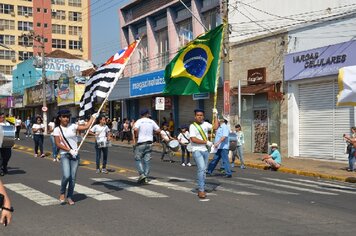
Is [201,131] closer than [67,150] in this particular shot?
No

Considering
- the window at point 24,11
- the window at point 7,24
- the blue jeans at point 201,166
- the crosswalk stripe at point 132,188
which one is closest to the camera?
the blue jeans at point 201,166

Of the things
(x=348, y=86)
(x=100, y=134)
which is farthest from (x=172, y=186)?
(x=348, y=86)

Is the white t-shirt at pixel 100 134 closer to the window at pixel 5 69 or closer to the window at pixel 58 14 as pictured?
the window at pixel 5 69

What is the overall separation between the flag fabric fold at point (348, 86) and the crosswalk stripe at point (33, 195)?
643 centimetres

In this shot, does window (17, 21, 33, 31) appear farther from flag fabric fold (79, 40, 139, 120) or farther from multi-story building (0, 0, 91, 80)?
flag fabric fold (79, 40, 139, 120)

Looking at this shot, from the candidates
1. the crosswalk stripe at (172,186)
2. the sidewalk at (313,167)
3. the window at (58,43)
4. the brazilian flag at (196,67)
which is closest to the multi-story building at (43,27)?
the window at (58,43)

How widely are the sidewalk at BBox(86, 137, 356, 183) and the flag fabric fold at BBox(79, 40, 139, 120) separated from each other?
7.92 m

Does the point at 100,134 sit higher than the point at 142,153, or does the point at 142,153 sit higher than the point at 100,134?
the point at 100,134

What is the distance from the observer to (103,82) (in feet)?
37.2

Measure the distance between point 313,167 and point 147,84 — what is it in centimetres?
1701

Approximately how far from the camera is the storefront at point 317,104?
65.0ft

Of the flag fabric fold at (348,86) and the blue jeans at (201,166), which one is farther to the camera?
the flag fabric fold at (348,86)

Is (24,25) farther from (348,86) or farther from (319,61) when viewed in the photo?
(348,86)

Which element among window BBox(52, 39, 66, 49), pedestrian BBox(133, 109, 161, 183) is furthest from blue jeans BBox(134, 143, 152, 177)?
window BBox(52, 39, 66, 49)
